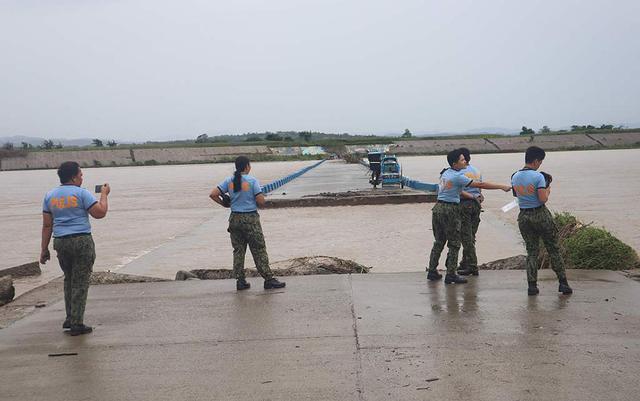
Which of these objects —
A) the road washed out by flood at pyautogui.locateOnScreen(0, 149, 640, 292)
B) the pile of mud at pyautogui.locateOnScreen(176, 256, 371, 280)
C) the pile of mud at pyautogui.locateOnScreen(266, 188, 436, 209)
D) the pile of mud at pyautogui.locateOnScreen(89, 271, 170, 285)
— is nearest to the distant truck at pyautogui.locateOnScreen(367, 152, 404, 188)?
the road washed out by flood at pyautogui.locateOnScreen(0, 149, 640, 292)

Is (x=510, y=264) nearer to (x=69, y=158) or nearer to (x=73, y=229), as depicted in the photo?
(x=73, y=229)

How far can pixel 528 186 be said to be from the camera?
6.63 metres

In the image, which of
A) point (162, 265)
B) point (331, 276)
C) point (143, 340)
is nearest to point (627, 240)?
point (331, 276)

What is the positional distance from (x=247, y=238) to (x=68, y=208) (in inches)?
86.5

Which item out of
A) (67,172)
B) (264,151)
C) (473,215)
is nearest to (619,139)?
(264,151)

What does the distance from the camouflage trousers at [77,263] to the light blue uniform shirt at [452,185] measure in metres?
3.93

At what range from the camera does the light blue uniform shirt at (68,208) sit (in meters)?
5.75

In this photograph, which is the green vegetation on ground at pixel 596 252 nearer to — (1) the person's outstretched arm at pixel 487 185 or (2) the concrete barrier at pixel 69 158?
(1) the person's outstretched arm at pixel 487 185

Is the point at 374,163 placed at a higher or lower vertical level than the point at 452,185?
lower

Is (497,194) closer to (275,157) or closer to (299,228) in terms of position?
(299,228)

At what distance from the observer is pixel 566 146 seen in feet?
295

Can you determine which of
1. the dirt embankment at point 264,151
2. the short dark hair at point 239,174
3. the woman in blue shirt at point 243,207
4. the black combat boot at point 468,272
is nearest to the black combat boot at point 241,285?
the woman in blue shirt at point 243,207

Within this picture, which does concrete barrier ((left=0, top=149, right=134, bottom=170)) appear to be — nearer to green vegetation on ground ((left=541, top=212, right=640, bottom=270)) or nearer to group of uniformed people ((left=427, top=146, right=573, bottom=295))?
group of uniformed people ((left=427, top=146, right=573, bottom=295))

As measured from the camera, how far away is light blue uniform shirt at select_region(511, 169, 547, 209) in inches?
260
